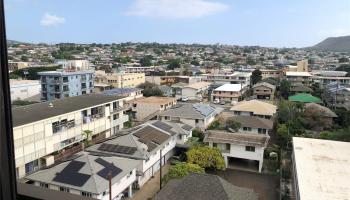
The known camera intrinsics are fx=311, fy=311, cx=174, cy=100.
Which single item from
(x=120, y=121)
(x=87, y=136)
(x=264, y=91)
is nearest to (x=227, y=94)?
Result: (x=264, y=91)

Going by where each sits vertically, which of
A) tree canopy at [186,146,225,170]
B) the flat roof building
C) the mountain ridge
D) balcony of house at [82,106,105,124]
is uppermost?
the mountain ridge

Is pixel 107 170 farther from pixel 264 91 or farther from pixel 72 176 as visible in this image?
pixel 264 91

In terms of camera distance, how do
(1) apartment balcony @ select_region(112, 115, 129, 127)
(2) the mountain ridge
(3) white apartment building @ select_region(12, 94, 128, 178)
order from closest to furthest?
(3) white apartment building @ select_region(12, 94, 128, 178), (1) apartment balcony @ select_region(112, 115, 129, 127), (2) the mountain ridge

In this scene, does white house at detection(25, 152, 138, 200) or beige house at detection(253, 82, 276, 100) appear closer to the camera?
white house at detection(25, 152, 138, 200)

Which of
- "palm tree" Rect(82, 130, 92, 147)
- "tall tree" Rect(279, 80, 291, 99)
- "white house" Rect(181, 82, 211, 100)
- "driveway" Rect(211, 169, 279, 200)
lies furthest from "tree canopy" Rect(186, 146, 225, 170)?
"tall tree" Rect(279, 80, 291, 99)

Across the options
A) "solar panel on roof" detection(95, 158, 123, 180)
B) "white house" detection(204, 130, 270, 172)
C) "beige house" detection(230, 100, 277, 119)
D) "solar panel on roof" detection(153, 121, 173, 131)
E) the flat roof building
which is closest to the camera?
the flat roof building

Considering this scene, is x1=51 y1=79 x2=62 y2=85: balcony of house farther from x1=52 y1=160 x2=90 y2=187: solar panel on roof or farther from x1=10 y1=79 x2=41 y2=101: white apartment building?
x1=52 y1=160 x2=90 y2=187: solar panel on roof

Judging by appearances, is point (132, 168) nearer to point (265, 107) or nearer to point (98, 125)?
point (98, 125)
